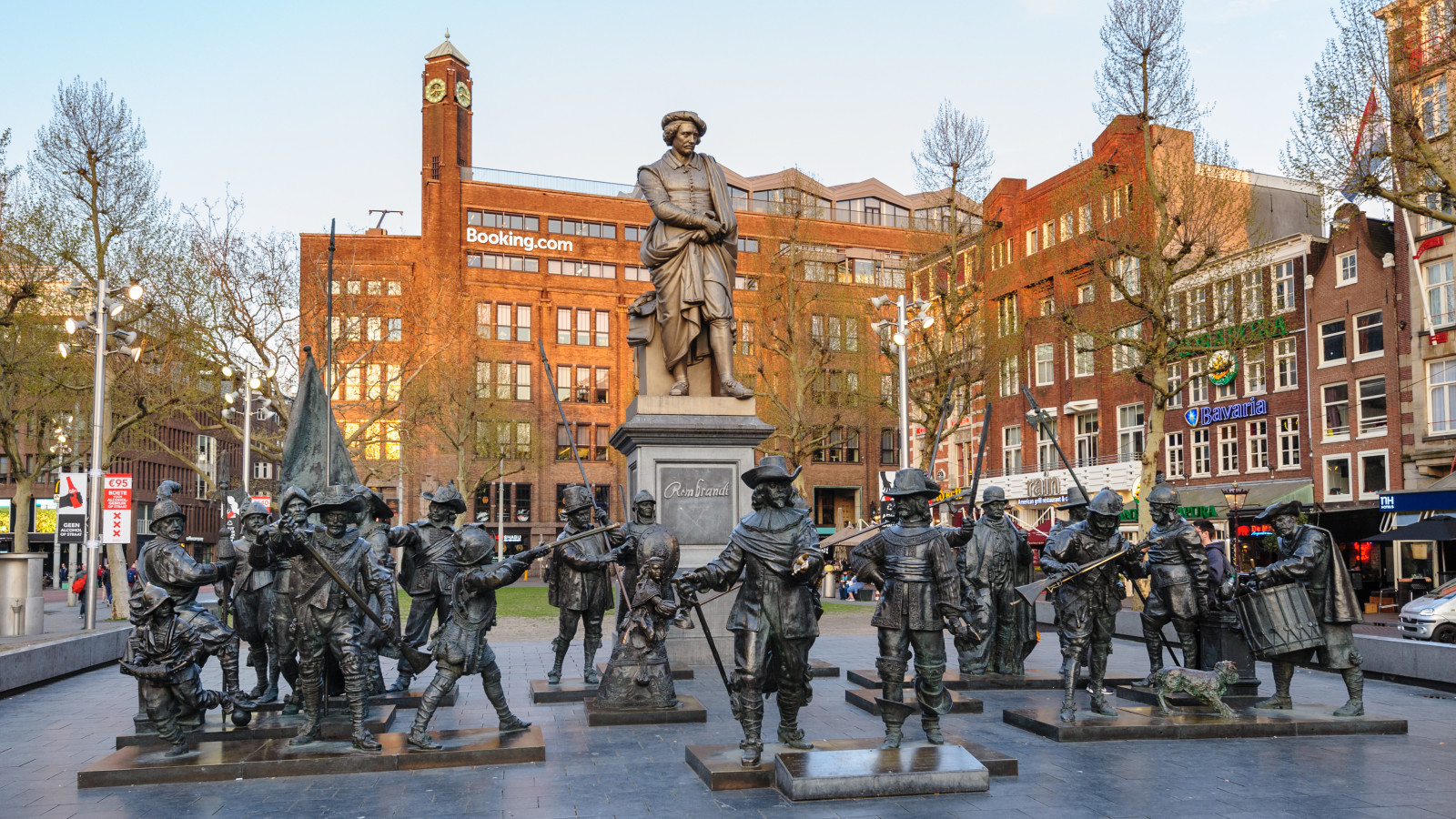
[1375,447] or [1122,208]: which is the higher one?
[1122,208]

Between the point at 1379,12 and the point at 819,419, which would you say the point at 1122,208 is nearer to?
the point at 1379,12

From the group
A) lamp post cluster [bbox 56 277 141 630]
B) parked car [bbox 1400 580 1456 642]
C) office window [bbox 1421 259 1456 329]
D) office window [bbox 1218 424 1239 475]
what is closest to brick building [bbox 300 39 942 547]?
office window [bbox 1218 424 1239 475]

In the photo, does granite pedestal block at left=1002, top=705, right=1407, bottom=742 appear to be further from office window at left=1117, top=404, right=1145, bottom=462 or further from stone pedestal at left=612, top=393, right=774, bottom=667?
office window at left=1117, top=404, right=1145, bottom=462

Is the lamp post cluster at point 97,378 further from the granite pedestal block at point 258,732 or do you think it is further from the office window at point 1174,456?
the office window at point 1174,456

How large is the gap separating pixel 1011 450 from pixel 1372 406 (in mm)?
19687

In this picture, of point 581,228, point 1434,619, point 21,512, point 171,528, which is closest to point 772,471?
point 171,528

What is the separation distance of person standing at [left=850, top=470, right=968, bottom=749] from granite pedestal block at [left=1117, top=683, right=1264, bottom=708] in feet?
10.2

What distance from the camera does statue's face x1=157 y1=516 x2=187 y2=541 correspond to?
9133 mm

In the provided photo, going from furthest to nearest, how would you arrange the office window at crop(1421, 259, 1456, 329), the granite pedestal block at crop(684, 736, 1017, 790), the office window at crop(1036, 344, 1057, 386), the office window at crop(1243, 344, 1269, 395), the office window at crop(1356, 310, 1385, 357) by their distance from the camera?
the office window at crop(1036, 344, 1057, 386) → the office window at crop(1243, 344, 1269, 395) → the office window at crop(1356, 310, 1385, 357) → the office window at crop(1421, 259, 1456, 329) → the granite pedestal block at crop(684, 736, 1017, 790)

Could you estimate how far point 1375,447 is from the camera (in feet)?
108

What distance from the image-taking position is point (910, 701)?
1098 centimetres

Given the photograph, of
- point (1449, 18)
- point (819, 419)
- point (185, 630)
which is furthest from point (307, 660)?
point (819, 419)

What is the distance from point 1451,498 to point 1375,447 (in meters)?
5.90

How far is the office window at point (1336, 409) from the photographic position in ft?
113
